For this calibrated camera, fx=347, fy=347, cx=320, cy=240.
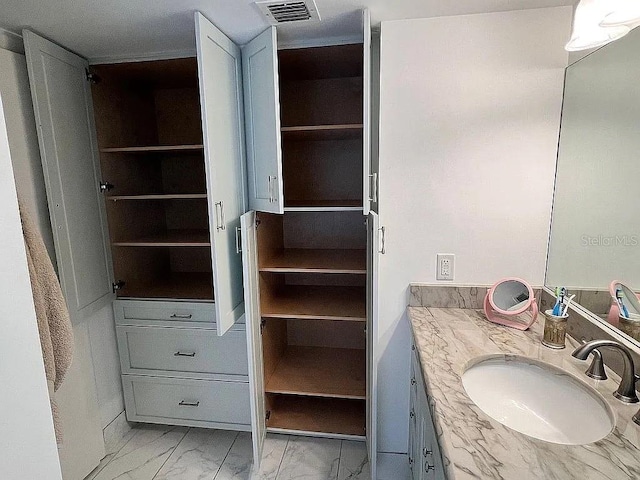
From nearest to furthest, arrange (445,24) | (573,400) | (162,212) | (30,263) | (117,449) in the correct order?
(573,400) → (30,263) → (445,24) → (117,449) → (162,212)

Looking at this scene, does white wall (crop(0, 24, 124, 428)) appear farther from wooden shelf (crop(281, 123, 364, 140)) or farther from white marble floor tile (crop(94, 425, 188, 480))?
wooden shelf (crop(281, 123, 364, 140))

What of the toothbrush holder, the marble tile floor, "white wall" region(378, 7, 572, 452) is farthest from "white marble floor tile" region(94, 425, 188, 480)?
the toothbrush holder

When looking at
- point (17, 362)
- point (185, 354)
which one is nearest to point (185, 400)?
point (185, 354)

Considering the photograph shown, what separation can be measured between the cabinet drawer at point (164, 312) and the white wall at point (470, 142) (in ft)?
3.25

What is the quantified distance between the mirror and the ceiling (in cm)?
35

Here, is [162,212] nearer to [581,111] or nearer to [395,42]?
[395,42]

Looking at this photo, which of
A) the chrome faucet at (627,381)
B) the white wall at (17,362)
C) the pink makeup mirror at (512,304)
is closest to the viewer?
the white wall at (17,362)

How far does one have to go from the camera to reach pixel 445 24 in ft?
4.65

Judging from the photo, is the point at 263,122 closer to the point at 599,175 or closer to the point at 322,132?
the point at 322,132

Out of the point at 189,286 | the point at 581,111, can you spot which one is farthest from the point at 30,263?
the point at 581,111

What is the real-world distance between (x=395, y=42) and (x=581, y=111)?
30.3 inches

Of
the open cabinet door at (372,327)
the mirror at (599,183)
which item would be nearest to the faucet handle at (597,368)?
the mirror at (599,183)

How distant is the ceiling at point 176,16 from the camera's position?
4.18ft

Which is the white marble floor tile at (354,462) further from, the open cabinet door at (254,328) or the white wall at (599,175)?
the white wall at (599,175)
